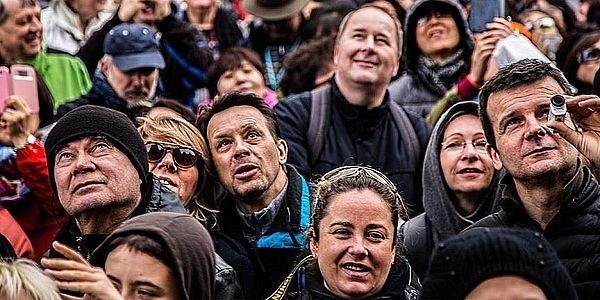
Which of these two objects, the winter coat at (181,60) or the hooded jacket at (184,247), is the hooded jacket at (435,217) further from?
the winter coat at (181,60)

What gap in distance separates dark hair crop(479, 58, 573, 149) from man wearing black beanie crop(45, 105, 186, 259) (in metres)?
1.41

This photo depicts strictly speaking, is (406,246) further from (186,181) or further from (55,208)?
(55,208)

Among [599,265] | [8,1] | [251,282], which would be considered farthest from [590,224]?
[8,1]

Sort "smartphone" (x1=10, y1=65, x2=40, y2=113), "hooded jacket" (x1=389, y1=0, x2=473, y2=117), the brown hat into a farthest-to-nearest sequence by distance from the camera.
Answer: the brown hat < "hooded jacket" (x1=389, y1=0, x2=473, y2=117) < "smartphone" (x1=10, y1=65, x2=40, y2=113)

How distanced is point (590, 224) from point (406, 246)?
117cm

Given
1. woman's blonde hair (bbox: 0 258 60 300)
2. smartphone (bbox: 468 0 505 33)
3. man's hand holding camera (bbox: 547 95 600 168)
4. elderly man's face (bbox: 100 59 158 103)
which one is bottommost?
elderly man's face (bbox: 100 59 158 103)

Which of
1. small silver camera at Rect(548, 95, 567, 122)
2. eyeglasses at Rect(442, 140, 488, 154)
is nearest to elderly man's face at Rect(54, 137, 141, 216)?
eyeglasses at Rect(442, 140, 488, 154)

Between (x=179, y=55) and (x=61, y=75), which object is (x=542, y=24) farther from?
(x=61, y=75)

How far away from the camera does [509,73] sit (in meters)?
5.41

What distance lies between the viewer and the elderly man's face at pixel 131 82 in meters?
7.63

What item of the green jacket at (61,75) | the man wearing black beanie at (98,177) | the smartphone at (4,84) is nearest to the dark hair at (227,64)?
the green jacket at (61,75)

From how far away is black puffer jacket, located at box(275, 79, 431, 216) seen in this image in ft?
22.2

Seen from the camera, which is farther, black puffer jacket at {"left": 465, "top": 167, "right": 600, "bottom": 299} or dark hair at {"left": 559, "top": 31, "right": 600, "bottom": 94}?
dark hair at {"left": 559, "top": 31, "right": 600, "bottom": 94}

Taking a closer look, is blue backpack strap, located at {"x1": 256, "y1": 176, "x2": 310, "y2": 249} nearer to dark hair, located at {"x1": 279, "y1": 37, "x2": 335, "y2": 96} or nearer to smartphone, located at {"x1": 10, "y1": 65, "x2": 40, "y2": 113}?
smartphone, located at {"x1": 10, "y1": 65, "x2": 40, "y2": 113}
